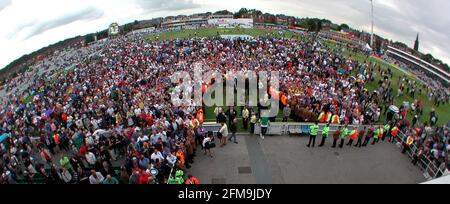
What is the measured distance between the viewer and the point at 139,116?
14.1 metres

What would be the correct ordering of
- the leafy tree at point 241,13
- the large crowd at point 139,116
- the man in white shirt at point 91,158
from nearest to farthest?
the large crowd at point 139,116
the man in white shirt at point 91,158
the leafy tree at point 241,13

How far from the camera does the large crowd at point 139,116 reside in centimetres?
988

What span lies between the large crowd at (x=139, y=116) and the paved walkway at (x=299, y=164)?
880mm

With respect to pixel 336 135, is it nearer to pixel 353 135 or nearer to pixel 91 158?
pixel 353 135

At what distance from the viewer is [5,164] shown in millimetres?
10703

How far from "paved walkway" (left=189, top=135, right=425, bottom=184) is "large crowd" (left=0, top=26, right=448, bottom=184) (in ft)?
2.89

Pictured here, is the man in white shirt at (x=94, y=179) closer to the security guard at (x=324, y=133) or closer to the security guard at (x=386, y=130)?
the security guard at (x=324, y=133)

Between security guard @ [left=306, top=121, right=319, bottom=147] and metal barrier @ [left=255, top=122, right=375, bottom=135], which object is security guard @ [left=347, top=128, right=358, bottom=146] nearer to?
metal barrier @ [left=255, top=122, right=375, bottom=135]

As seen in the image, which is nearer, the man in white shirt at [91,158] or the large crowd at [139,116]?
the large crowd at [139,116]

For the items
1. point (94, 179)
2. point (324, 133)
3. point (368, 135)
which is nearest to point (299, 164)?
point (324, 133)

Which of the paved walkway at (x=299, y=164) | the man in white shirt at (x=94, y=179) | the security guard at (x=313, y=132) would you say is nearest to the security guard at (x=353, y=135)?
the paved walkway at (x=299, y=164)

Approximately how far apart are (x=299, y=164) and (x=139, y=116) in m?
8.14
